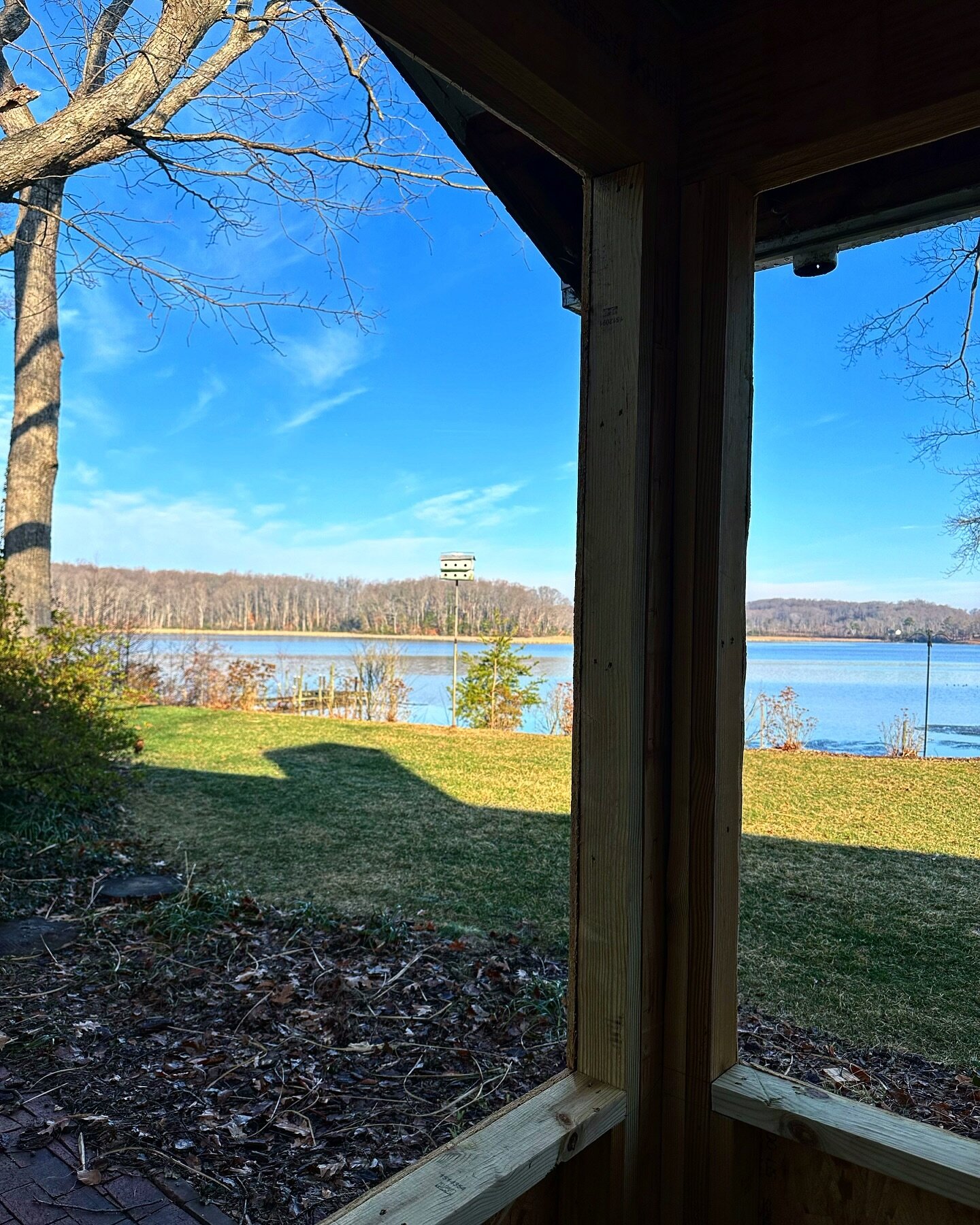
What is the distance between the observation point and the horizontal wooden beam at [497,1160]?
74cm

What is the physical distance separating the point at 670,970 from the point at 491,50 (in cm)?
106

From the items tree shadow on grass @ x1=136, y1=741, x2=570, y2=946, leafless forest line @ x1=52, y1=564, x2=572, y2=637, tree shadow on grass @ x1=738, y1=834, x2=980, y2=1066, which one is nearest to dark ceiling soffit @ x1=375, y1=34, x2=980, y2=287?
tree shadow on grass @ x1=738, y1=834, x2=980, y2=1066

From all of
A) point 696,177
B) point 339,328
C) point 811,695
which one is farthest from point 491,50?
point 811,695

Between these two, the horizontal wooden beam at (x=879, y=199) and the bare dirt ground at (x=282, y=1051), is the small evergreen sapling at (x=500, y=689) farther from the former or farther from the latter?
the horizontal wooden beam at (x=879, y=199)

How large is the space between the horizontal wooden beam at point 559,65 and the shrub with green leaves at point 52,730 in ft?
14.2

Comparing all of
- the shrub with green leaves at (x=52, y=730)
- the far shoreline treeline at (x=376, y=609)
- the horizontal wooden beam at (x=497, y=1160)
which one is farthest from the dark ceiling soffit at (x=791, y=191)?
the far shoreline treeline at (x=376, y=609)

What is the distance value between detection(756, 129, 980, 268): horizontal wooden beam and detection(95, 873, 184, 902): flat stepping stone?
3487mm

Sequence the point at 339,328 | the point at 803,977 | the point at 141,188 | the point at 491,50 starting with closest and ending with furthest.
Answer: the point at 491,50 < the point at 803,977 < the point at 141,188 < the point at 339,328

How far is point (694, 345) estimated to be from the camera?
0.99m

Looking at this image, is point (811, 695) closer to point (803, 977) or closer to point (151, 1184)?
point (803, 977)

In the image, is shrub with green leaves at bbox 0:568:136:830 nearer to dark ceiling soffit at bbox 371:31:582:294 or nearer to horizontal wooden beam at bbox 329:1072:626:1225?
dark ceiling soffit at bbox 371:31:582:294

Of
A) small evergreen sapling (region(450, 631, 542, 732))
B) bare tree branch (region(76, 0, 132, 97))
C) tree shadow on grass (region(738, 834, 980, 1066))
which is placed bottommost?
tree shadow on grass (region(738, 834, 980, 1066))

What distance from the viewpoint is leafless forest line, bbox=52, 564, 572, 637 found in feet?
33.5

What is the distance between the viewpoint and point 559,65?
2.63ft
